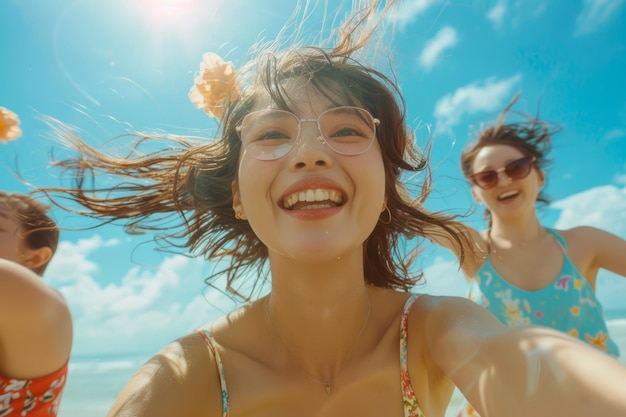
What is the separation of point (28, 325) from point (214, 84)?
1.72 metres

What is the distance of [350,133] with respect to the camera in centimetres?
233

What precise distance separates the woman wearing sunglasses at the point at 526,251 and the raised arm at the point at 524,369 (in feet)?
8.04

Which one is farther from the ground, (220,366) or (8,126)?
(8,126)

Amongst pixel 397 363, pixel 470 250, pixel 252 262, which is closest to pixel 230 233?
pixel 252 262

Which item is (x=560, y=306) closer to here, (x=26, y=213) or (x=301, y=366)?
(x=301, y=366)

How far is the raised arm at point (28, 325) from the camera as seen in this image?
240cm

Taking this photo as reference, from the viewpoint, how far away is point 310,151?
2.15 meters

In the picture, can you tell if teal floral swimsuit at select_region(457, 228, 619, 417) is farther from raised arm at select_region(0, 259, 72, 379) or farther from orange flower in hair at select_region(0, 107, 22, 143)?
orange flower in hair at select_region(0, 107, 22, 143)

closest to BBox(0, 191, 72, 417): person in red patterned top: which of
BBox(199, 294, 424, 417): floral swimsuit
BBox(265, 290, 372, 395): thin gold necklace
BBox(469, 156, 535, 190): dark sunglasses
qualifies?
BBox(199, 294, 424, 417): floral swimsuit

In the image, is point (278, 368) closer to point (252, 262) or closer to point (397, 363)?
point (397, 363)

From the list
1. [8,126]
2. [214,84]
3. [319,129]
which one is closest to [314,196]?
[319,129]

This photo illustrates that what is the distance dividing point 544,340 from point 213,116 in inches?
91.6

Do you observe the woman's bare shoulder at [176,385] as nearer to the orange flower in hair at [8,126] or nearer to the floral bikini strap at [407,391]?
the floral bikini strap at [407,391]

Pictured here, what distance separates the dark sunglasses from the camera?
15.7 ft
